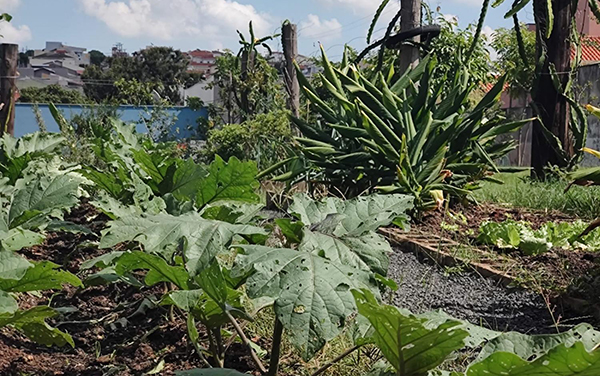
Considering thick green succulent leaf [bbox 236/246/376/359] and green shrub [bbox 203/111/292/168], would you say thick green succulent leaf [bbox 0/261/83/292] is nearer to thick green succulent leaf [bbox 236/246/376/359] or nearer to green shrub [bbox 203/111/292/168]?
thick green succulent leaf [bbox 236/246/376/359]

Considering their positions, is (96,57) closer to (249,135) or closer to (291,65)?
(291,65)

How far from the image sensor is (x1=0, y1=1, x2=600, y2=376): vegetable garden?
145 cm

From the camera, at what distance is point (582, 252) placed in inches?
173

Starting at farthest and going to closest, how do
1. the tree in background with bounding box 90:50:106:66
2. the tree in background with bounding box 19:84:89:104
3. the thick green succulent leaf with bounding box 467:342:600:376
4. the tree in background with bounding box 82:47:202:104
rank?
the tree in background with bounding box 90:50:106:66, the tree in background with bounding box 82:47:202:104, the tree in background with bounding box 19:84:89:104, the thick green succulent leaf with bounding box 467:342:600:376

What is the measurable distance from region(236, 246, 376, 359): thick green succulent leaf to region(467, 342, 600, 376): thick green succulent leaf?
0.31 meters

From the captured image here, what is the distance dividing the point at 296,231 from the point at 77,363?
1.07 metres

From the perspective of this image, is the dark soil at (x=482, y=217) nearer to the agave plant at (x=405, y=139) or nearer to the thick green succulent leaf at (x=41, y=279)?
the agave plant at (x=405, y=139)

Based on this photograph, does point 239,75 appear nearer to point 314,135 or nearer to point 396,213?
point 314,135

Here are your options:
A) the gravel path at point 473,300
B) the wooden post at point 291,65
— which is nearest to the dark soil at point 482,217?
the gravel path at point 473,300

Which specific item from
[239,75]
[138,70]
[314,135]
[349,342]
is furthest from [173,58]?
[349,342]

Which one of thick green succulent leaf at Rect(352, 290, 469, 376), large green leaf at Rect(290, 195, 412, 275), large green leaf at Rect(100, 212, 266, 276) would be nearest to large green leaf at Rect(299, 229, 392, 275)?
large green leaf at Rect(290, 195, 412, 275)

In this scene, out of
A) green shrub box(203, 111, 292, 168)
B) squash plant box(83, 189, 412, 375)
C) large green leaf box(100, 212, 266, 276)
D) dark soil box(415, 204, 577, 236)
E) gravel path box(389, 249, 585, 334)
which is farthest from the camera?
green shrub box(203, 111, 292, 168)

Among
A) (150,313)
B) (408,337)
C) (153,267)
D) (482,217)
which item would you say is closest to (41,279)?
(153,267)

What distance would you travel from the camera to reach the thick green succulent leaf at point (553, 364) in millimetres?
1102
